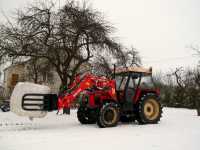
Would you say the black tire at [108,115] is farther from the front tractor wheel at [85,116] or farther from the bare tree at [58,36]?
A: the bare tree at [58,36]

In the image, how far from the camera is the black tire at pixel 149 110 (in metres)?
13.3

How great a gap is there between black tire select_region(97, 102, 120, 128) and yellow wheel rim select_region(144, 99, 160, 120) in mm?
1657

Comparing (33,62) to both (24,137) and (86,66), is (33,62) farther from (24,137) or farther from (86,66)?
(24,137)

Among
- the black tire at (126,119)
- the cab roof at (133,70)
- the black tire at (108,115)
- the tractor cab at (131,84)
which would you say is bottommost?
the black tire at (126,119)

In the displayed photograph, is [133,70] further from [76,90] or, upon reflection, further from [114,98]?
[76,90]

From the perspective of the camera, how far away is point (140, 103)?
43.9 feet

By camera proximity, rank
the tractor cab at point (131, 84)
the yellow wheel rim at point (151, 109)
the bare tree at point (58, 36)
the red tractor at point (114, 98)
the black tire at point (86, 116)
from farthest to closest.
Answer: the bare tree at point (58, 36) → the yellow wheel rim at point (151, 109) → the tractor cab at point (131, 84) → the black tire at point (86, 116) → the red tractor at point (114, 98)

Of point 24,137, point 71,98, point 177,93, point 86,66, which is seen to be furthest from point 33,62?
point 177,93

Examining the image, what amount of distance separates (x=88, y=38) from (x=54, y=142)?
34.9 feet

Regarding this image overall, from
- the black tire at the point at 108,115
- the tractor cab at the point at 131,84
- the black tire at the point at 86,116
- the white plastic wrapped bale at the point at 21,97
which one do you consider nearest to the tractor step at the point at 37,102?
the white plastic wrapped bale at the point at 21,97

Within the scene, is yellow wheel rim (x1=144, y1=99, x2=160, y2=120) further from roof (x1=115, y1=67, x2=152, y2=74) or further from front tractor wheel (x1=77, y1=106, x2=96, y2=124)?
front tractor wheel (x1=77, y1=106, x2=96, y2=124)

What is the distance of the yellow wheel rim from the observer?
13641 mm

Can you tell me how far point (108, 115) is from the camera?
12.3 meters

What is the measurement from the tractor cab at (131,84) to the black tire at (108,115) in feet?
2.92
